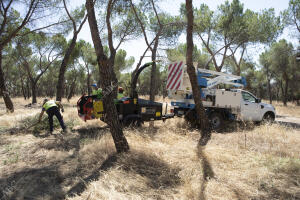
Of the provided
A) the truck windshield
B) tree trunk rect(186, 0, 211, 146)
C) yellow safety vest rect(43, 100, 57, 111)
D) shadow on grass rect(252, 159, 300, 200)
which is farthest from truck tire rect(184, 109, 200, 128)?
yellow safety vest rect(43, 100, 57, 111)

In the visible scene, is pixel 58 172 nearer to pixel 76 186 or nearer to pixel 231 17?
pixel 76 186

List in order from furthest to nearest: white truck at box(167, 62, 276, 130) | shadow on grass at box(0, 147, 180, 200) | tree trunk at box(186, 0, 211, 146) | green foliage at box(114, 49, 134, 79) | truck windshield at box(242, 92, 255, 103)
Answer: green foliage at box(114, 49, 134, 79) → truck windshield at box(242, 92, 255, 103) → white truck at box(167, 62, 276, 130) → tree trunk at box(186, 0, 211, 146) → shadow on grass at box(0, 147, 180, 200)

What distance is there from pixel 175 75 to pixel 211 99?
1.58 metres

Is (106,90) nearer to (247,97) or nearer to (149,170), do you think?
(149,170)

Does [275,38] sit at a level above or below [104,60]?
above

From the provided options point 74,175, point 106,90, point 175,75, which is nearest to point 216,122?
point 175,75

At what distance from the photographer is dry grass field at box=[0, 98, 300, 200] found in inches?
109

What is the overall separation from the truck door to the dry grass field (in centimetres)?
286

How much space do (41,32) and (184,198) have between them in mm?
10544

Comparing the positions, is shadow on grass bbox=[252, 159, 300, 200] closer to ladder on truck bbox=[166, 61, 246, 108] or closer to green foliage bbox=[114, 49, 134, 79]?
ladder on truck bbox=[166, 61, 246, 108]

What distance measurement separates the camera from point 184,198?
Result: 266cm

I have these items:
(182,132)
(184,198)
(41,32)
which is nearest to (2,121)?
(41,32)

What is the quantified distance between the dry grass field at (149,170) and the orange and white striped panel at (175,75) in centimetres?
262

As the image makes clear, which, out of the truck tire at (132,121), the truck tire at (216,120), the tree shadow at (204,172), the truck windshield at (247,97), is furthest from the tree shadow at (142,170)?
the truck windshield at (247,97)
